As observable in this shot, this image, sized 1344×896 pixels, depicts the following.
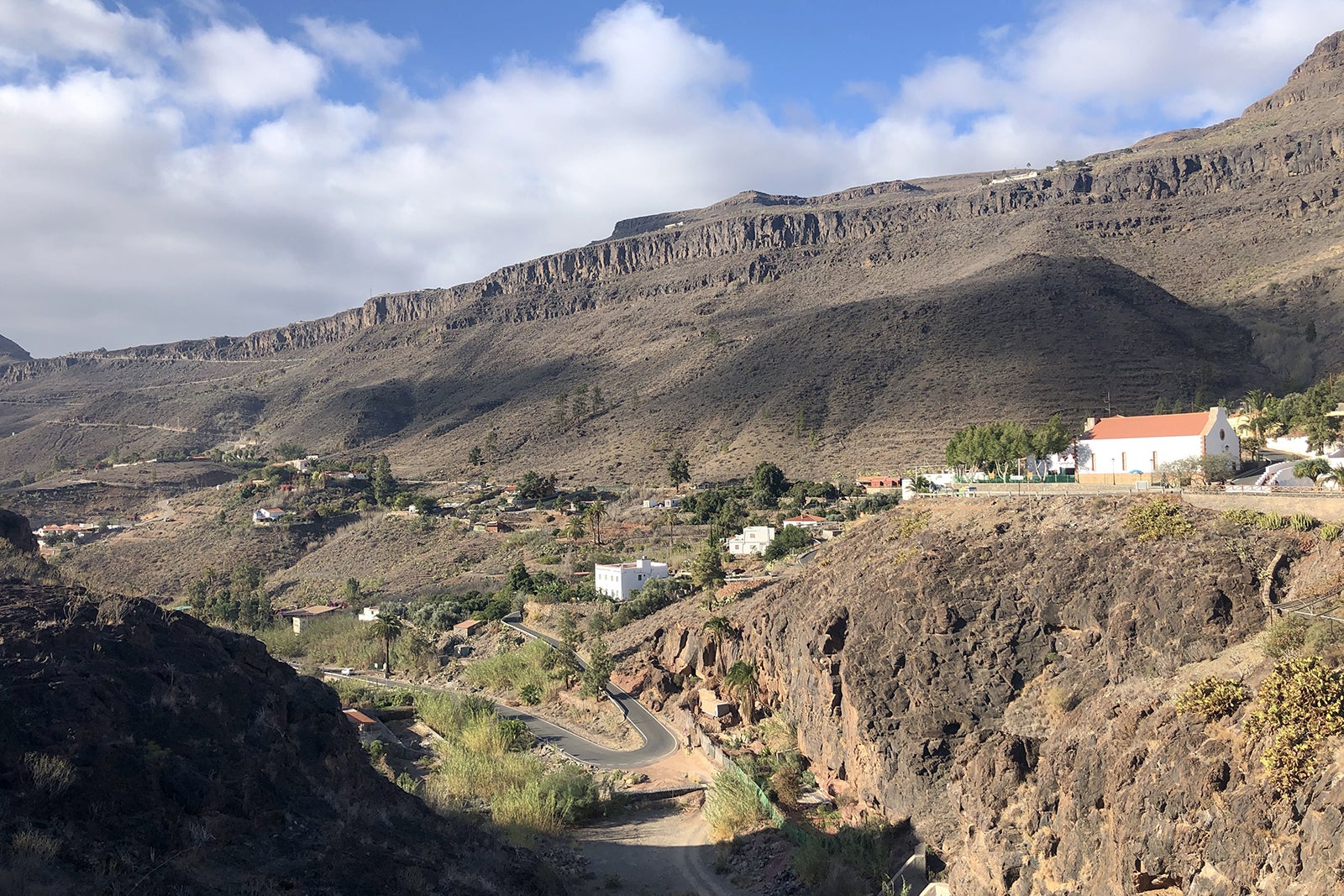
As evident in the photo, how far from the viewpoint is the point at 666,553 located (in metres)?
51.7

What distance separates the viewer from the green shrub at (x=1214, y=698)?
12.2 metres

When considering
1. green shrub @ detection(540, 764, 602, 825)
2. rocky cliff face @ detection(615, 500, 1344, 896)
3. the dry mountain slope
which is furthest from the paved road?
the dry mountain slope

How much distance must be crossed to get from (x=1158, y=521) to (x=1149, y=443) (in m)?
14.1

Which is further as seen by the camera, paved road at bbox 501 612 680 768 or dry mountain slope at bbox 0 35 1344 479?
dry mountain slope at bbox 0 35 1344 479

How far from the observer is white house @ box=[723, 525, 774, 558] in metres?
45.5

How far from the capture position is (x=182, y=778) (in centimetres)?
1188

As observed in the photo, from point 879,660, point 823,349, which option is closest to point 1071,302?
point 823,349

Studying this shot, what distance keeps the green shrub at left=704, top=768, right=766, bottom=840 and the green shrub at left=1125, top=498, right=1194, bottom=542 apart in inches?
385

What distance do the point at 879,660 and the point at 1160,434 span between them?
16188 mm

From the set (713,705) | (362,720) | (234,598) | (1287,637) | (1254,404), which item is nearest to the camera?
(1287,637)

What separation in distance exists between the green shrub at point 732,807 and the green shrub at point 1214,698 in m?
10.4

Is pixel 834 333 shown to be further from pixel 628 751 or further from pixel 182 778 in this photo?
pixel 182 778

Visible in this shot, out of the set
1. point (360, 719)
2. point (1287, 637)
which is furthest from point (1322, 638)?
point (360, 719)

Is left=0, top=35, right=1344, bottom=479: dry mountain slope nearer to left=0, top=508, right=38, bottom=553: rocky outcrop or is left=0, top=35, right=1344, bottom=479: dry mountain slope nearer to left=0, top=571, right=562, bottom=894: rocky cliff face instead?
left=0, top=508, right=38, bottom=553: rocky outcrop
